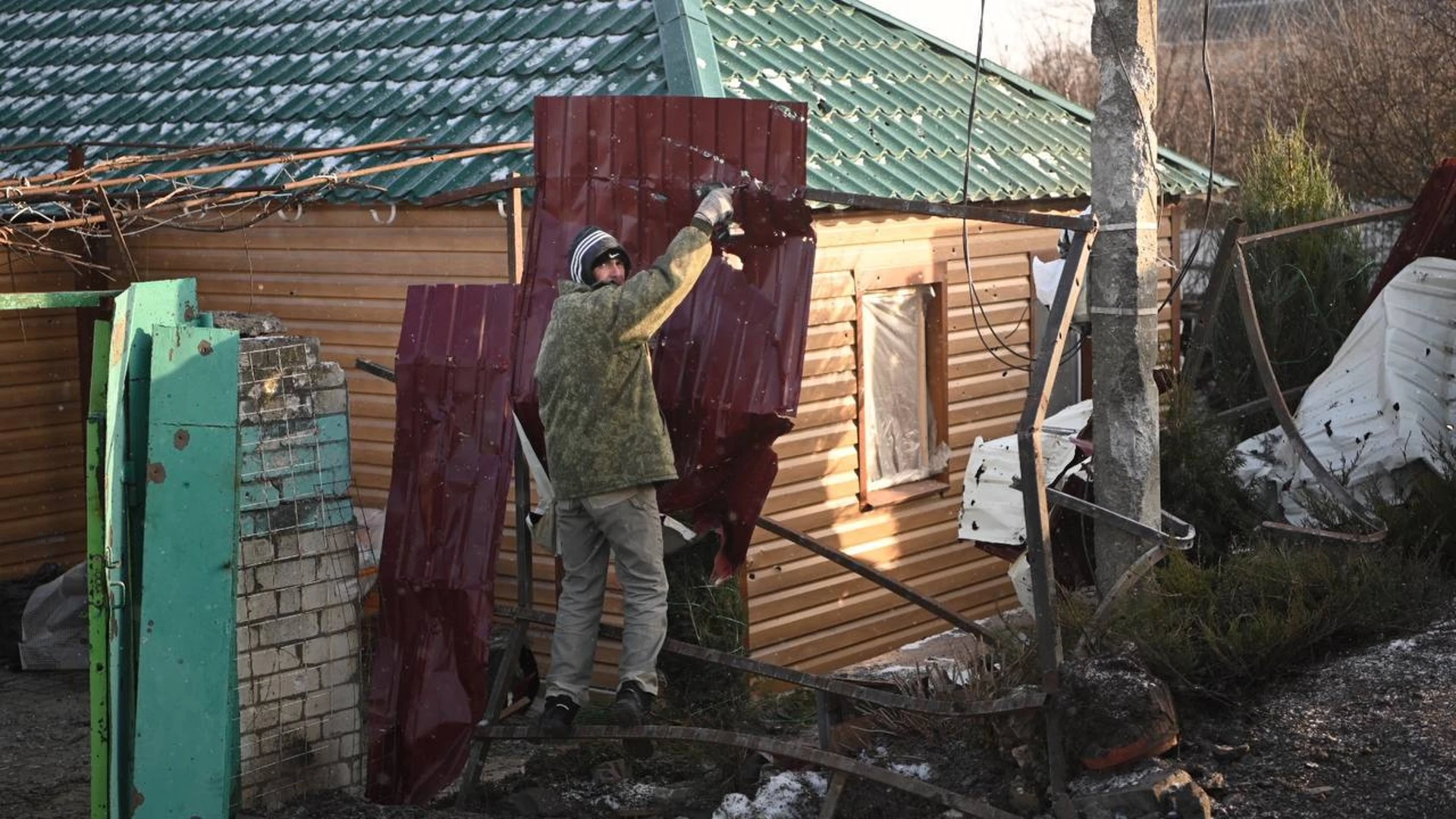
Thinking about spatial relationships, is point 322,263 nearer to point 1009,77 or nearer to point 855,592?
point 855,592

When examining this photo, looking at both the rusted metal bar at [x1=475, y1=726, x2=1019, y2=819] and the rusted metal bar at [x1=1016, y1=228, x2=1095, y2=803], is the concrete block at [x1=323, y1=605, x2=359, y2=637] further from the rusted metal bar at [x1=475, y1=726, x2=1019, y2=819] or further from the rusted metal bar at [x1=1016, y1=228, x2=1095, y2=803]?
the rusted metal bar at [x1=1016, y1=228, x2=1095, y2=803]

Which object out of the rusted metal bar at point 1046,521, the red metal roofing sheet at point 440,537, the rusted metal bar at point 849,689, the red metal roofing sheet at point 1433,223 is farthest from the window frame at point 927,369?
the rusted metal bar at point 1046,521

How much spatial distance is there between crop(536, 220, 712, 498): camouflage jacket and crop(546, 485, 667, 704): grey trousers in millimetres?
123

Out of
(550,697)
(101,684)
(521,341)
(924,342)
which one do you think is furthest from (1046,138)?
(101,684)

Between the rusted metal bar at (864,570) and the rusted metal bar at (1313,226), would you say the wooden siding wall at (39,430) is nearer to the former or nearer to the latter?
the rusted metal bar at (864,570)

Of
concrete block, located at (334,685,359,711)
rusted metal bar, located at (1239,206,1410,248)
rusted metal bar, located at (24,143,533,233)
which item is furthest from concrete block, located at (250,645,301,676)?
rusted metal bar, located at (1239,206,1410,248)

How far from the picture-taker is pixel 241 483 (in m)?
6.68

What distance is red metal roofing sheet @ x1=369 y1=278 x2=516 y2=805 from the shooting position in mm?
7074

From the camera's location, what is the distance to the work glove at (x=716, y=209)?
6043mm

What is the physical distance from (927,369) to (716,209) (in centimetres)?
504

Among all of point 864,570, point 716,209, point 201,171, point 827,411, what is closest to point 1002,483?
point 864,570

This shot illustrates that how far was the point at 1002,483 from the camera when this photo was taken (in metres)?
8.38

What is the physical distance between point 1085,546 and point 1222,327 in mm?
5827

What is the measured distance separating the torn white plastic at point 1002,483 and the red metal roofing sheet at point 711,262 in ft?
6.48
